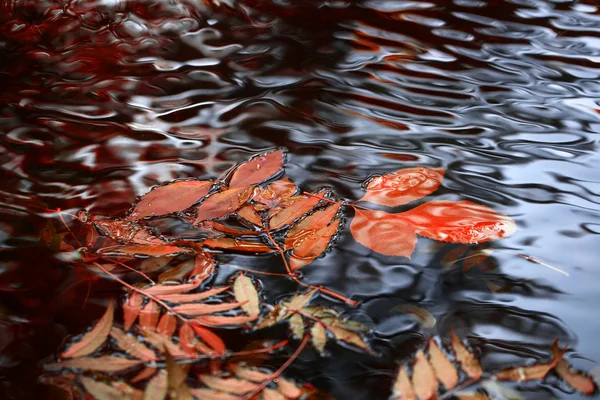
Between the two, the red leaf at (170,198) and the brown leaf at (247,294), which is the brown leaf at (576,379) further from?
the red leaf at (170,198)

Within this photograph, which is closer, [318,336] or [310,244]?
[318,336]

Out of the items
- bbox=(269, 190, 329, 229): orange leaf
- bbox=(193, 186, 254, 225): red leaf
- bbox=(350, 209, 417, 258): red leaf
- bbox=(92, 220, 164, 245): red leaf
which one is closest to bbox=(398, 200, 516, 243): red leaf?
bbox=(350, 209, 417, 258): red leaf

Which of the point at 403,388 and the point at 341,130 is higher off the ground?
the point at 341,130

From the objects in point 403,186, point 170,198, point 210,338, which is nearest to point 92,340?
point 210,338

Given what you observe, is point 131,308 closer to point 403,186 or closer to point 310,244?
point 310,244

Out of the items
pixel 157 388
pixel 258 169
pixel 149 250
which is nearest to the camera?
pixel 157 388

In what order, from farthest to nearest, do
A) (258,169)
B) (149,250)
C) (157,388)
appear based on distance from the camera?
(258,169)
(149,250)
(157,388)

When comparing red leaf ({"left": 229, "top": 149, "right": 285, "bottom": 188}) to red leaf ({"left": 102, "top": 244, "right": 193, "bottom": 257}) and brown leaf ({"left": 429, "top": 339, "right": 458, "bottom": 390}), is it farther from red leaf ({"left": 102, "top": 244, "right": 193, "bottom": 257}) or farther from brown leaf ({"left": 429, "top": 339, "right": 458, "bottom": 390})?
brown leaf ({"left": 429, "top": 339, "right": 458, "bottom": 390})
